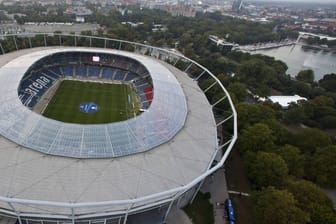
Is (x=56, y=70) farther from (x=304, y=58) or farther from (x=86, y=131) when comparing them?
(x=304, y=58)

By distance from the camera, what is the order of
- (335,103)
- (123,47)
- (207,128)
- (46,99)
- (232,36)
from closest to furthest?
(207,128), (46,99), (335,103), (123,47), (232,36)

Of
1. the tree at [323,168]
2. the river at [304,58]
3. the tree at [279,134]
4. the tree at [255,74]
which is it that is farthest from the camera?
the river at [304,58]

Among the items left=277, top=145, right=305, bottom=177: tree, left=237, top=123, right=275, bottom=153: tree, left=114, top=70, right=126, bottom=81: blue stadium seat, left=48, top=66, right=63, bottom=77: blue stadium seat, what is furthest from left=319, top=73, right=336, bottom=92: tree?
left=48, top=66, right=63, bottom=77: blue stadium seat

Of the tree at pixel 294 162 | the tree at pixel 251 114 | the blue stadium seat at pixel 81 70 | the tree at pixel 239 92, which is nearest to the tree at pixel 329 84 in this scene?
the tree at pixel 239 92

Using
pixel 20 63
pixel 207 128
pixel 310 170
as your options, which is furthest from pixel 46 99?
pixel 310 170

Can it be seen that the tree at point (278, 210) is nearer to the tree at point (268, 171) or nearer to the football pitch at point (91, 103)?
the tree at point (268, 171)

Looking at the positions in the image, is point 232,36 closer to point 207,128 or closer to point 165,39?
point 165,39

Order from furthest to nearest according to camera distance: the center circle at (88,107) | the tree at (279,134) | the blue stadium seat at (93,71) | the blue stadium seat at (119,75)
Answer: the blue stadium seat at (119,75) → the blue stadium seat at (93,71) → the center circle at (88,107) → the tree at (279,134)
